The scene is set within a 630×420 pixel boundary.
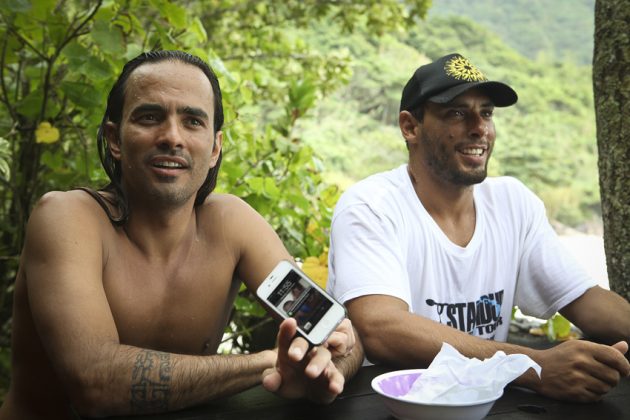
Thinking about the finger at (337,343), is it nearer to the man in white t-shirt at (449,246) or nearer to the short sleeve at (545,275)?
the man in white t-shirt at (449,246)

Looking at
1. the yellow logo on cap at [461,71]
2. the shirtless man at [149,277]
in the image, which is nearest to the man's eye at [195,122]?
the shirtless man at [149,277]

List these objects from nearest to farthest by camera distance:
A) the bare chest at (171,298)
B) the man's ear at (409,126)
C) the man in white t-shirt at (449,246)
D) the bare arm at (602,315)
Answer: the bare chest at (171,298), the man in white t-shirt at (449,246), the bare arm at (602,315), the man's ear at (409,126)

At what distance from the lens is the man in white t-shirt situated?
7.32ft

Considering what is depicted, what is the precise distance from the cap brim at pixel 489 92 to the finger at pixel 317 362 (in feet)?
3.97

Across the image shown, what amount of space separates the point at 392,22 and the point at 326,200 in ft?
8.74

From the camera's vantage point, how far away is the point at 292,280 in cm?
159

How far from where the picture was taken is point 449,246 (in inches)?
97.3

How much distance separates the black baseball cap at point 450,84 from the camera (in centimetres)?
255

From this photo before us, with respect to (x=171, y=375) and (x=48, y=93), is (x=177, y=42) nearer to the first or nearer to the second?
(x=48, y=93)

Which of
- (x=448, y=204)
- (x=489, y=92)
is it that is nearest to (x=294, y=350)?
(x=448, y=204)

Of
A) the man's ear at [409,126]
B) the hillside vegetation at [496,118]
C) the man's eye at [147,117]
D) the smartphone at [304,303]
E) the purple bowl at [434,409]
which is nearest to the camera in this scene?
the purple bowl at [434,409]

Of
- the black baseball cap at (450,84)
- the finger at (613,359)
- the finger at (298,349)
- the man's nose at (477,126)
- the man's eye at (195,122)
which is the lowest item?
the finger at (613,359)

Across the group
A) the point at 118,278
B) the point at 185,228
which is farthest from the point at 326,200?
the point at 118,278

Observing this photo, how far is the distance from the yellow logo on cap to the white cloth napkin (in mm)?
1237
